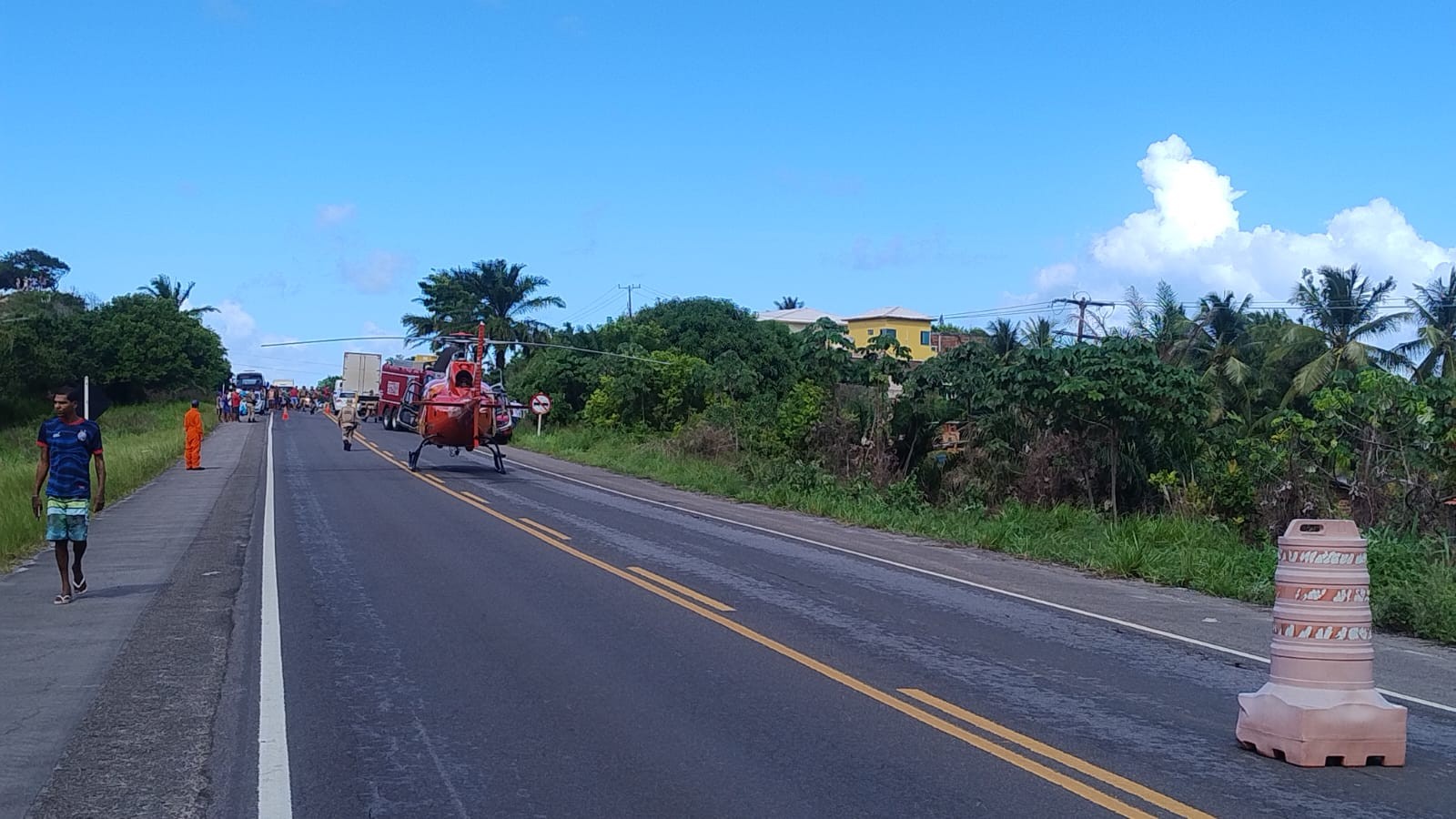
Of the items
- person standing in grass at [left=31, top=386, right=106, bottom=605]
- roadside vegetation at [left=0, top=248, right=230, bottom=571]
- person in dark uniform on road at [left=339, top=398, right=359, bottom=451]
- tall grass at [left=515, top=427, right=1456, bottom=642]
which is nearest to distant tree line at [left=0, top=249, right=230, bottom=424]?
roadside vegetation at [left=0, top=248, right=230, bottom=571]

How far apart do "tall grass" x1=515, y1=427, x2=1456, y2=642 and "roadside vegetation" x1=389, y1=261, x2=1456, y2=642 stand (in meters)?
0.04

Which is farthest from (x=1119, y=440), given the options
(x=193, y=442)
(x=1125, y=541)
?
(x=193, y=442)

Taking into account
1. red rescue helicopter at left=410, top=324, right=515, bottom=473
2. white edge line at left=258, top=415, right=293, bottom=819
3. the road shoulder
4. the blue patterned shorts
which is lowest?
the road shoulder

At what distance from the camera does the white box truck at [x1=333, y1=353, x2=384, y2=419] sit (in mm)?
70500

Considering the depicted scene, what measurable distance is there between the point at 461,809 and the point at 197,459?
99.5 feet

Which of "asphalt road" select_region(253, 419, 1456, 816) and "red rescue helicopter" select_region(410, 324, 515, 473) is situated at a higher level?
"red rescue helicopter" select_region(410, 324, 515, 473)

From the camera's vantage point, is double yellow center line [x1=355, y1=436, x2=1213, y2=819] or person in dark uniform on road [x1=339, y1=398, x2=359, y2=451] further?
person in dark uniform on road [x1=339, y1=398, x2=359, y2=451]

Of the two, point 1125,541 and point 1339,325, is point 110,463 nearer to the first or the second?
point 1125,541

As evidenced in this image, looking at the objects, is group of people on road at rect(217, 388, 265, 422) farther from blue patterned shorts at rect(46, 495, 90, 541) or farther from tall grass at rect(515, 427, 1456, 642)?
blue patterned shorts at rect(46, 495, 90, 541)

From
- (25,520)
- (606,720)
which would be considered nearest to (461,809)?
(606,720)

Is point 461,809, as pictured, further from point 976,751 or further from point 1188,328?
point 1188,328

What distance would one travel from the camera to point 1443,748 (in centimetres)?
693

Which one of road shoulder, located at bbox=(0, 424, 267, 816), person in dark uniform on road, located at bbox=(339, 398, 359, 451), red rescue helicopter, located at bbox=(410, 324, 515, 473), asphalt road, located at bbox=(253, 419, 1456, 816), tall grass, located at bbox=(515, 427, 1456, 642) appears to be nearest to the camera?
asphalt road, located at bbox=(253, 419, 1456, 816)

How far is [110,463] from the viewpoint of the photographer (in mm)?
27578
